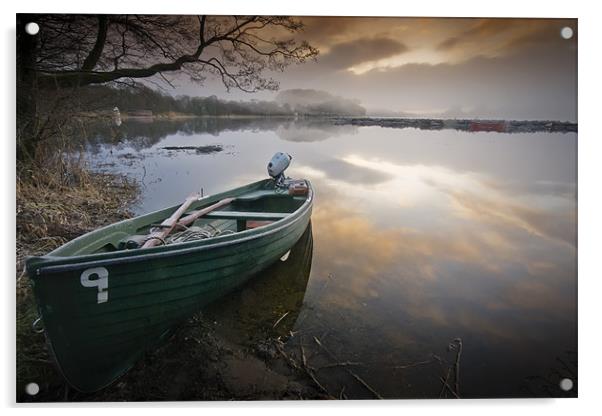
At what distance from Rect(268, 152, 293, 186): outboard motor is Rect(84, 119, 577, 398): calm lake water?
49 mm

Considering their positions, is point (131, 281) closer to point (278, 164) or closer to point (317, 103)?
point (278, 164)

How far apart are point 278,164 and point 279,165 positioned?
0.05ft

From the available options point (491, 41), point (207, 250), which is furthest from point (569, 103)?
point (207, 250)

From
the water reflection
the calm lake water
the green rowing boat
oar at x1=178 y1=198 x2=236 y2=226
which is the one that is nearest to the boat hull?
the green rowing boat

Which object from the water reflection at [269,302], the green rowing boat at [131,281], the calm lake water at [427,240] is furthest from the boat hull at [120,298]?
the calm lake water at [427,240]

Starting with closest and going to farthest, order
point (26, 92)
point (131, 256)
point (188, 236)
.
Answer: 1. point (131, 256)
2. point (26, 92)
3. point (188, 236)

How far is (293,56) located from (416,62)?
2.26 feet

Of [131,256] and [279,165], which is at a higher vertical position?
[279,165]

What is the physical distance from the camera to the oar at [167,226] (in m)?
2.67

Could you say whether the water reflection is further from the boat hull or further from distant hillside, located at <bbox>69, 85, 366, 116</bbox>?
distant hillside, located at <bbox>69, 85, 366, 116</bbox>

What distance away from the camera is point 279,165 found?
3086 millimetres

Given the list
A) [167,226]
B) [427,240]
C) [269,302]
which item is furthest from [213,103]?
[427,240]

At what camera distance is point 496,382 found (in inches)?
108
